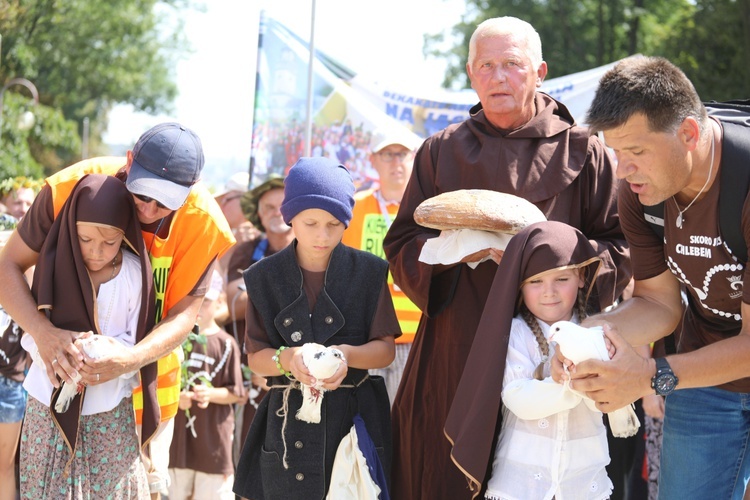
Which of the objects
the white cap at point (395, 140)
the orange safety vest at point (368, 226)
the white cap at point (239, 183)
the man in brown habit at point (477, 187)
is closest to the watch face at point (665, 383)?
the man in brown habit at point (477, 187)

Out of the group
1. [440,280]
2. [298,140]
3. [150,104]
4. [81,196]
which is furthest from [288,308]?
[150,104]

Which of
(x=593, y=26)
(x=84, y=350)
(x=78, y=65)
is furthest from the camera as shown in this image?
(x=78, y=65)

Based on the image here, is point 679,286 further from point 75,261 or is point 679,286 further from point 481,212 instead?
point 75,261

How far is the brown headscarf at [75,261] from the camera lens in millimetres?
3469

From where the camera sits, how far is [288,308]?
11.8 ft

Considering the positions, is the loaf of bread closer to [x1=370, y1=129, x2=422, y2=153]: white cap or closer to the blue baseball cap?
the blue baseball cap

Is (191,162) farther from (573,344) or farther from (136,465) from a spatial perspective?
(573,344)

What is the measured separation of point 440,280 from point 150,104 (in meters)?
48.1

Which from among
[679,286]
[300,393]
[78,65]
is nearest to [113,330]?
[300,393]

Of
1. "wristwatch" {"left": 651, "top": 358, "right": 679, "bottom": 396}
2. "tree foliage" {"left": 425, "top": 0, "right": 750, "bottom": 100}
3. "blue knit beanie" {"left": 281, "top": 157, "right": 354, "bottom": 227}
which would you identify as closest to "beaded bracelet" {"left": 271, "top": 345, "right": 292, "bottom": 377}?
"blue knit beanie" {"left": 281, "top": 157, "right": 354, "bottom": 227}

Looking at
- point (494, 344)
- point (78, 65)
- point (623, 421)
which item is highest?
point (78, 65)

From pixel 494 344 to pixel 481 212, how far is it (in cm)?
52

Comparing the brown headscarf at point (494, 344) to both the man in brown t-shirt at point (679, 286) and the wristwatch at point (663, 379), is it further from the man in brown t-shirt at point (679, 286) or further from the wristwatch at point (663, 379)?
the wristwatch at point (663, 379)

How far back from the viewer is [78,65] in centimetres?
3428
